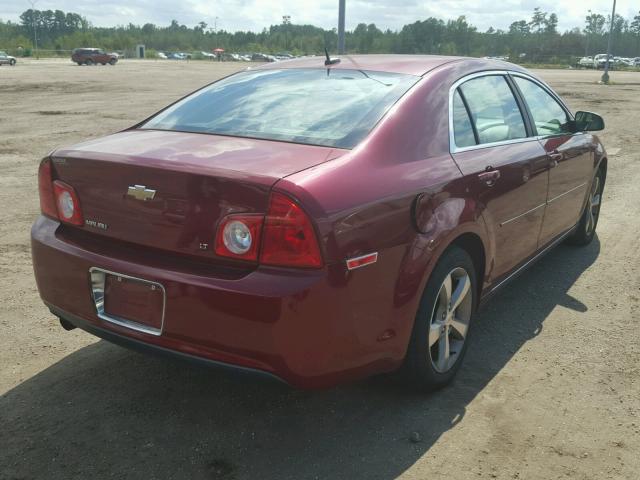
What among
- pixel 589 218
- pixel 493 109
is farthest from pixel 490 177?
pixel 589 218

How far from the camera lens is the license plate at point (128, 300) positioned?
101 inches

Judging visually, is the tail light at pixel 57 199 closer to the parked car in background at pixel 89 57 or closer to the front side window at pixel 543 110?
the front side window at pixel 543 110

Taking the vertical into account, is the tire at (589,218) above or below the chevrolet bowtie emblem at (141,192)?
below

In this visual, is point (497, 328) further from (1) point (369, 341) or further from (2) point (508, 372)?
(1) point (369, 341)

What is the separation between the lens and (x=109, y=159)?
2729 millimetres

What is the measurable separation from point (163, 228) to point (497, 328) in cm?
234

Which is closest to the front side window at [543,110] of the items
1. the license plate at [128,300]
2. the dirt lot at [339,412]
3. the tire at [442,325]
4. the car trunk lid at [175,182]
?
the dirt lot at [339,412]

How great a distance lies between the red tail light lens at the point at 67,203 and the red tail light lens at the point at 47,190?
36 mm

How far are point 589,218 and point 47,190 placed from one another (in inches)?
177

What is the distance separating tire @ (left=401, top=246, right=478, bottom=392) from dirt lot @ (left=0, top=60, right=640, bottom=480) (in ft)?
0.45

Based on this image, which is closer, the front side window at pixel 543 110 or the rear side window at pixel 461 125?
the rear side window at pixel 461 125

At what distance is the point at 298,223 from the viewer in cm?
237

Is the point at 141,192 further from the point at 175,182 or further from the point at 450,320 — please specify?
the point at 450,320

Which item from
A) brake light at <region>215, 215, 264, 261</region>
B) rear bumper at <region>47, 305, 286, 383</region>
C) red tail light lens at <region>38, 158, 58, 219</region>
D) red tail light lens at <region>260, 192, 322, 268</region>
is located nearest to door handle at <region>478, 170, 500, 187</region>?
red tail light lens at <region>260, 192, 322, 268</region>
